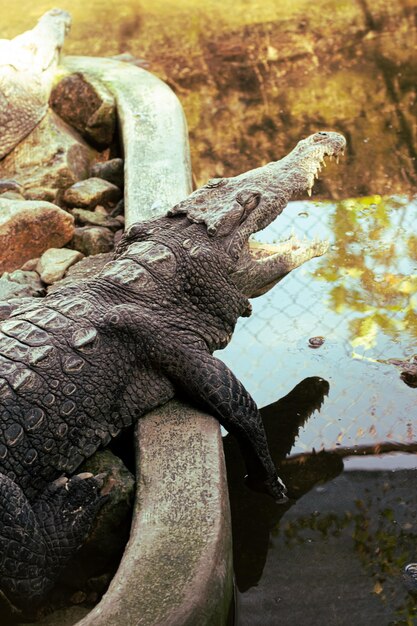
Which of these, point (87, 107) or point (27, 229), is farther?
point (87, 107)

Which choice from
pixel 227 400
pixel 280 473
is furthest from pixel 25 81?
pixel 280 473

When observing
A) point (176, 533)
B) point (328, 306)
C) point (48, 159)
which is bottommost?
point (328, 306)

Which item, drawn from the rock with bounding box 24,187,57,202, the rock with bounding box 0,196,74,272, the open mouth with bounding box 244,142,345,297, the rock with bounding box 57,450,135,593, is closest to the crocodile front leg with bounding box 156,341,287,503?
the rock with bounding box 57,450,135,593

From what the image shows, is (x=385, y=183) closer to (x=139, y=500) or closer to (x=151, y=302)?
(x=151, y=302)

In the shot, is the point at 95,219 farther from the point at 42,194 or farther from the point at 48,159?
the point at 48,159

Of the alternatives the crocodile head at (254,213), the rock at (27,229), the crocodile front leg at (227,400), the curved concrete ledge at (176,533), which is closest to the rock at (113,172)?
the rock at (27,229)

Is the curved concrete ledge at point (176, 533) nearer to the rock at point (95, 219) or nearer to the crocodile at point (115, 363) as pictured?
the crocodile at point (115, 363)

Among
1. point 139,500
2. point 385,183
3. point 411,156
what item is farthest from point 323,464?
point 411,156
